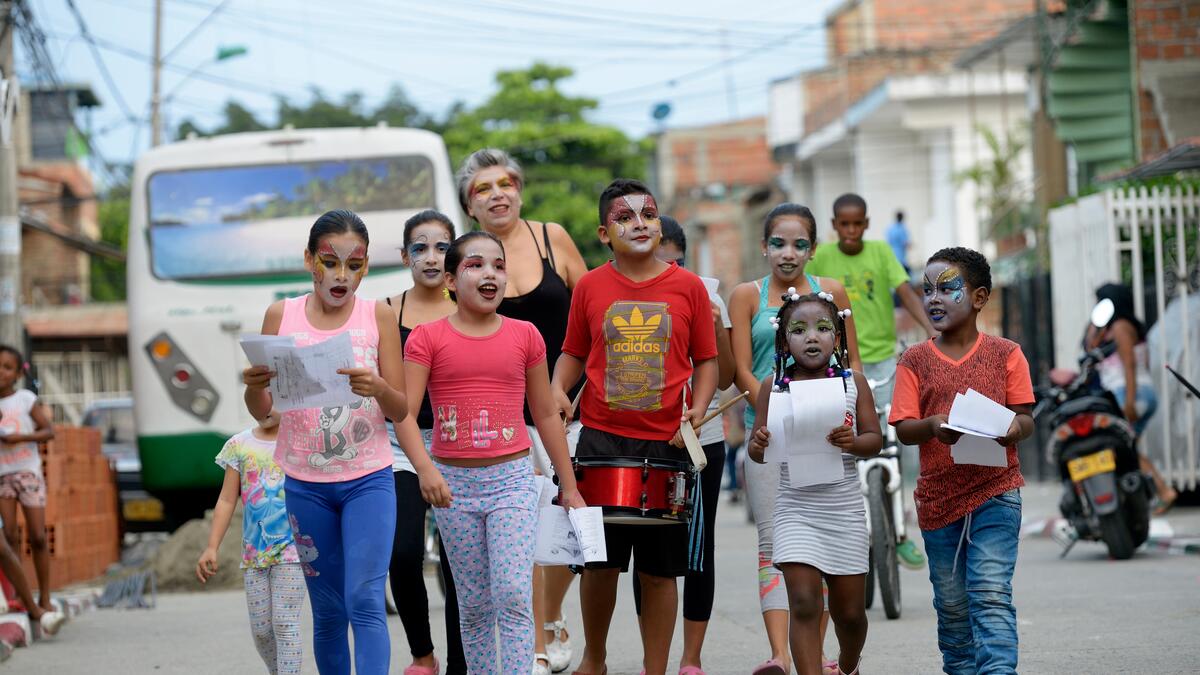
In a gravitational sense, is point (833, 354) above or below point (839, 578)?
above

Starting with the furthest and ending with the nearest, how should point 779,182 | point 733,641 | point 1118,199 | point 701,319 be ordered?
point 779,182 < point 1118,199 < point 733,641 < point 701,319

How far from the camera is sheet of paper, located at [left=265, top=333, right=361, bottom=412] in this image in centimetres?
557

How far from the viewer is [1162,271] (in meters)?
14.0

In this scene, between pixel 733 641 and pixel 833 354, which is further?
pixel 733 641

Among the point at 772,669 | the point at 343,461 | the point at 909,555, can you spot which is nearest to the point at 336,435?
the point at 343,461

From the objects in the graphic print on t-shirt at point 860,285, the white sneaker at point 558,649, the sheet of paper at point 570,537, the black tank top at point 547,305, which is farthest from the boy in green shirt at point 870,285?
the sheet of paper at point 570,537

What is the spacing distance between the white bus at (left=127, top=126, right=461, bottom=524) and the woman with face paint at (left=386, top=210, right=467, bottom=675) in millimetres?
7682

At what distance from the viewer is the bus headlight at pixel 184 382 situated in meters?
14.9

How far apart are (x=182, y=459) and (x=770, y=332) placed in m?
8.77

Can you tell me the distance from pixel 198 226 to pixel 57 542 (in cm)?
319

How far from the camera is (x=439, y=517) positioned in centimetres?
602

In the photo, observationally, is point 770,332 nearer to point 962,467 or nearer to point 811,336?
point 811,336

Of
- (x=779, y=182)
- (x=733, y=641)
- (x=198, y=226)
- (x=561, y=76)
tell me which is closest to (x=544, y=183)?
(x=561, y=76)

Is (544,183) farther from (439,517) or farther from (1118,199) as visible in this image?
(439,517)
